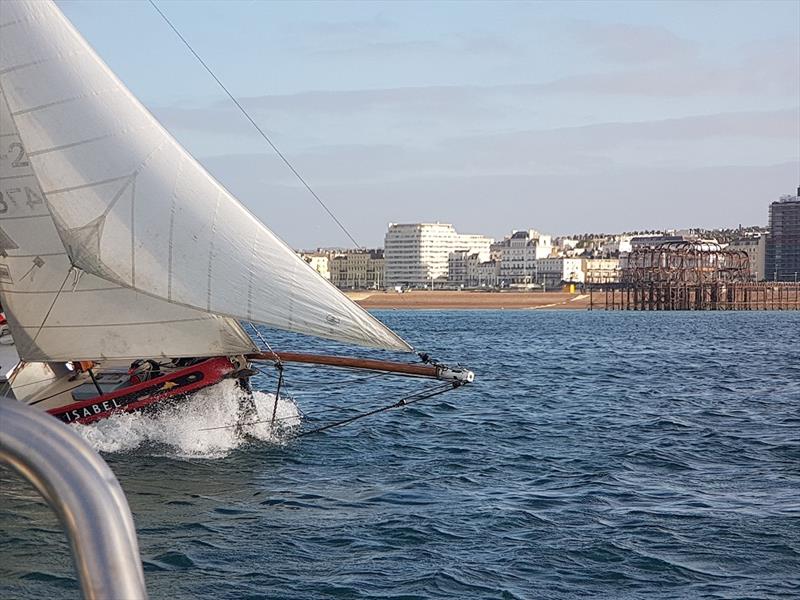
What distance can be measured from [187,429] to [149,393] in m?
0.82

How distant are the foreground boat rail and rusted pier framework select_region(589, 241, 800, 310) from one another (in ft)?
439

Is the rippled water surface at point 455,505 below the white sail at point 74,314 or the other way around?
below

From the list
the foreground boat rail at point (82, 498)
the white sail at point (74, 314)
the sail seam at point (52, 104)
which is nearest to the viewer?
the foreground boat rail at point (82, 498)

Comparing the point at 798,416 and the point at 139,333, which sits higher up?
the point at 139,333

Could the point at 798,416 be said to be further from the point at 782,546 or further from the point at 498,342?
the point at 498,342

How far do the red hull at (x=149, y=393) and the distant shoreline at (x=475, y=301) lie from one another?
127m

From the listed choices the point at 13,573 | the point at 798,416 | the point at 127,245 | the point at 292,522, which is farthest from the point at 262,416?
the point at 798,416

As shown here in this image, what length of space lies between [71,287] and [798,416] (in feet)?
50.7

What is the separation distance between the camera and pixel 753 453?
18.2 meters

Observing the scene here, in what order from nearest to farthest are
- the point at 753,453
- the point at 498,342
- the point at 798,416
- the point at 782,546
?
the point at 782,546 → the point at 753,453 → the point at 798,416 → the point at 498,342

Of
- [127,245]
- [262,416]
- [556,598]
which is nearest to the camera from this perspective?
[556,598]

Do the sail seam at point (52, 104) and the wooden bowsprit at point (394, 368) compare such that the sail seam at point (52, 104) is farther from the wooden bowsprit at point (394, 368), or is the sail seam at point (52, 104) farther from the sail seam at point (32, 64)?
the wooden bowsprit at point (394, 368)

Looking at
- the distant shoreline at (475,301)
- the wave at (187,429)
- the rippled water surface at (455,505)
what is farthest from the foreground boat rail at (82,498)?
the distant shoreline at (475,301)

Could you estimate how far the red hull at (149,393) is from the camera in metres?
17.3
